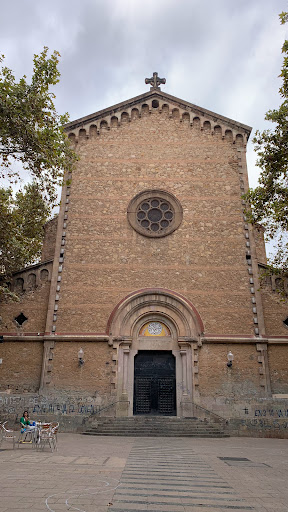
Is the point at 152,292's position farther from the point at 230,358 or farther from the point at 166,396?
the point at 166,396

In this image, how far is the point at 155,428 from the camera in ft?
48.0

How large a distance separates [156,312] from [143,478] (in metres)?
11.0

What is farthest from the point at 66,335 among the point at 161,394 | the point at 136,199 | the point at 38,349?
the point at 136,199

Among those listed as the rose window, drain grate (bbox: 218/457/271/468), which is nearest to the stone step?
drain grate (bbox: 218/457/271/468)

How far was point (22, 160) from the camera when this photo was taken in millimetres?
13289

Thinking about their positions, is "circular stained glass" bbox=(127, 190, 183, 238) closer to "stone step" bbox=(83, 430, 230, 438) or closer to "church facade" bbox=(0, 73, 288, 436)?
"church facade" bbox=(0, 73, 288, 436)

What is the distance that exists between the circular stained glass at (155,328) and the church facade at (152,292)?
5 cm

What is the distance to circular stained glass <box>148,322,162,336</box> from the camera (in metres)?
17.8

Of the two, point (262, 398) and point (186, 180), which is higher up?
point (186, 180)

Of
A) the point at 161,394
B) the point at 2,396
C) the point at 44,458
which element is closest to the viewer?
the point at 44,458

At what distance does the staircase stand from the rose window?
29.8ft

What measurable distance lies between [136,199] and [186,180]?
289 cm

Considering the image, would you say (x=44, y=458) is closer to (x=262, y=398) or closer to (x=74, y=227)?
(x=262, y=398)

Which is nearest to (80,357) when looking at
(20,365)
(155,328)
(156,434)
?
(20,365)
